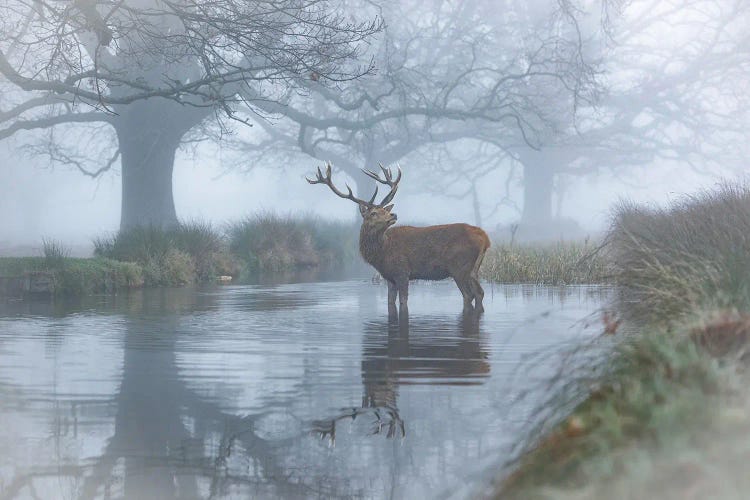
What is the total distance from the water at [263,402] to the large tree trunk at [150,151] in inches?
693

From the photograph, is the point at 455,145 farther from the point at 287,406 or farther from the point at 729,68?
the point at 287,406

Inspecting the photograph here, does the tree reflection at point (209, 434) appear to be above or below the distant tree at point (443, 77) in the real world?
below

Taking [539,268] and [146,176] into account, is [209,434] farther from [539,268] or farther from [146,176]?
[146,176]

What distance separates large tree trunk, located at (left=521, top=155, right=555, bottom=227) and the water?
3763 centimetres

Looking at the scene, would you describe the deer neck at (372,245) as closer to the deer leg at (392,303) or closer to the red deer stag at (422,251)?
the red deer stag at (422,251)

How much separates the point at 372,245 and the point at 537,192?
38672mm

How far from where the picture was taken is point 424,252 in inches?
610

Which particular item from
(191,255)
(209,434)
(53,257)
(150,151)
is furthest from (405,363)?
(150,151)

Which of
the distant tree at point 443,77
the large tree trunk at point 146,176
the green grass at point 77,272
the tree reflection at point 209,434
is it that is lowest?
the tree reflection at point 209,434

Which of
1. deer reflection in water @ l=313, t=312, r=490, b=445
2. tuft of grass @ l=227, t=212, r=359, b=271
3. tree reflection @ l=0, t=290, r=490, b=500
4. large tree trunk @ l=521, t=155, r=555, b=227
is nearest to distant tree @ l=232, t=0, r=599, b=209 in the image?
tuft of grass @ l=227, t=212, r=359, b=271

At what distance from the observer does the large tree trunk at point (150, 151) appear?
32688mm

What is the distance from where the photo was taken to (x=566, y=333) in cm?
1261

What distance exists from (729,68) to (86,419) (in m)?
40.6

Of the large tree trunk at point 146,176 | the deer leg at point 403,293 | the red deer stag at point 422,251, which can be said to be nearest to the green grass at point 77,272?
the red deer stag at point 422,251
